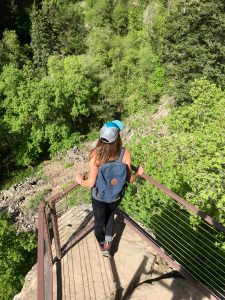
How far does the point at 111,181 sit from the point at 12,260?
14.8 meters

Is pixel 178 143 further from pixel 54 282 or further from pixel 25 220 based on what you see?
pixel 25 220

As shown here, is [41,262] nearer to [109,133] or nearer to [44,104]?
[109,133]

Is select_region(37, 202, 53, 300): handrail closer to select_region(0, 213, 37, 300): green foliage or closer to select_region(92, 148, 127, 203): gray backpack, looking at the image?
select_region(92, 148, 127, 203): gray backpack

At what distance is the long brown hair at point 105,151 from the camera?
4805mm

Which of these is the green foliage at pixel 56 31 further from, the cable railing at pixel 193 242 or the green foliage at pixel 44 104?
the cable railing at pixel 193 242

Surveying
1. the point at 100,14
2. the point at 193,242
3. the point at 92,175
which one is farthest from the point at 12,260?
the point at 100,14

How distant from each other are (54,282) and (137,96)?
31235mm

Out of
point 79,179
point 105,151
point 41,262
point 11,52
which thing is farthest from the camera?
point 11,52

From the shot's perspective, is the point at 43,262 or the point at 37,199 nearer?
the point at 43,262

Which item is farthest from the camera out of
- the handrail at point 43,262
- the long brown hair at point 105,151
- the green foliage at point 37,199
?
the green foliage at point 37,199

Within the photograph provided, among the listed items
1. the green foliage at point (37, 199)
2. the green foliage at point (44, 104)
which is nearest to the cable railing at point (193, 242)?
the green foliage at point (37, 199)

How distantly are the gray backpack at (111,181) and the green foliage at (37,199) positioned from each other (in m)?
22.3

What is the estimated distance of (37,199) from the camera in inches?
1089

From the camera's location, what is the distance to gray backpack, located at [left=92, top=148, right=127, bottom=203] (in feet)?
16.2
